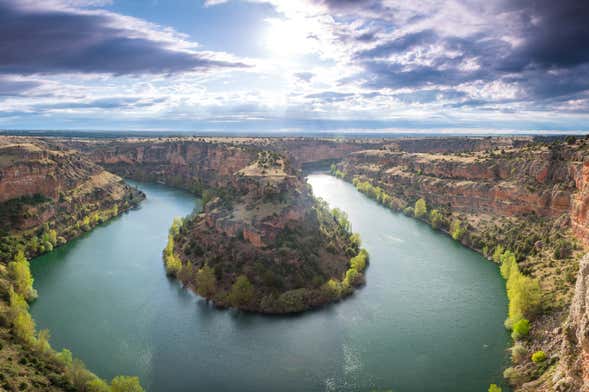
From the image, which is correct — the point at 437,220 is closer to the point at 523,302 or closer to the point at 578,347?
the point at 523,302

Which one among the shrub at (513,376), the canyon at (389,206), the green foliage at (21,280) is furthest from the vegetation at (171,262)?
the shrub at (513,376)

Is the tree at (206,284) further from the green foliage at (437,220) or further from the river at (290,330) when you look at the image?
the green foliage at (437,220)

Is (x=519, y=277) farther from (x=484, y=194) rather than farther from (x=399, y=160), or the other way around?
(x=399, y=160)

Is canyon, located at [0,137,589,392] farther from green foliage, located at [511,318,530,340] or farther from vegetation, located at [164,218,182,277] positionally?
vegetation, located at [164,218,182,277]

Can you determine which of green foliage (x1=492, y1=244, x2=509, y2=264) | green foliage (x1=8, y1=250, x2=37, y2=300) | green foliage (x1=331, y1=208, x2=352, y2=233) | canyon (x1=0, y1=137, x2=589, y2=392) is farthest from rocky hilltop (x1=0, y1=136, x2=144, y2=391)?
green foliage (x1=492, y1=244, x2=509, y2=264)

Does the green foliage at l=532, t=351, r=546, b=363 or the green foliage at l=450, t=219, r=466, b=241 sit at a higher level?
the green foliage at l=450, t=219, r=466, b=241

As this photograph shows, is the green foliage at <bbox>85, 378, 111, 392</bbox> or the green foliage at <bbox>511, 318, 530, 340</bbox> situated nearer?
the green foliage at <bbox>85, 378, 111, 392</bbox>
